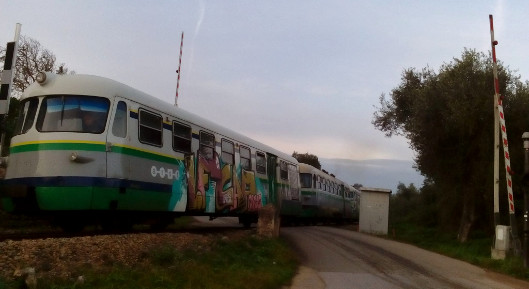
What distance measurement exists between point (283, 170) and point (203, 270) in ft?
45.0

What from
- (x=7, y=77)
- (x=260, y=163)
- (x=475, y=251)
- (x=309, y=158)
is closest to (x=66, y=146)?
(x=7, y=77)

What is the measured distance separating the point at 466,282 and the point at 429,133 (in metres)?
11.3

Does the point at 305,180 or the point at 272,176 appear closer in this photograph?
the point at 272,176

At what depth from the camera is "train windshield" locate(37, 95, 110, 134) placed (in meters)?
9.70

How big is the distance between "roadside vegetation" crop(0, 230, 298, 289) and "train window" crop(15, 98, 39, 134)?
3841 millimetres

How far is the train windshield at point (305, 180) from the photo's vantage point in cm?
2593

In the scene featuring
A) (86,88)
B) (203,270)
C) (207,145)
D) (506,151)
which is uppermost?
(86,88)

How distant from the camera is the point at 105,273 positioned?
7.14m

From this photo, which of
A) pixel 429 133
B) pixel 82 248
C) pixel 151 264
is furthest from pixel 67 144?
pixel 429 133

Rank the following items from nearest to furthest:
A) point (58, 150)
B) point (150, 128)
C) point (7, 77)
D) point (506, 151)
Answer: point (7, 77) → point (58, 150) → point (150, 128) → point (506, 151)

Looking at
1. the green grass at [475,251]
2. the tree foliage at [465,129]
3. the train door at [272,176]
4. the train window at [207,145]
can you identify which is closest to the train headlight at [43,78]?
the train window at [207,145]

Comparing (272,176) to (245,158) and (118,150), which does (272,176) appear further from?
(118,150)

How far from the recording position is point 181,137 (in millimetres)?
12516

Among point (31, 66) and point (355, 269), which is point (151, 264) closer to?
point (355, 269)
